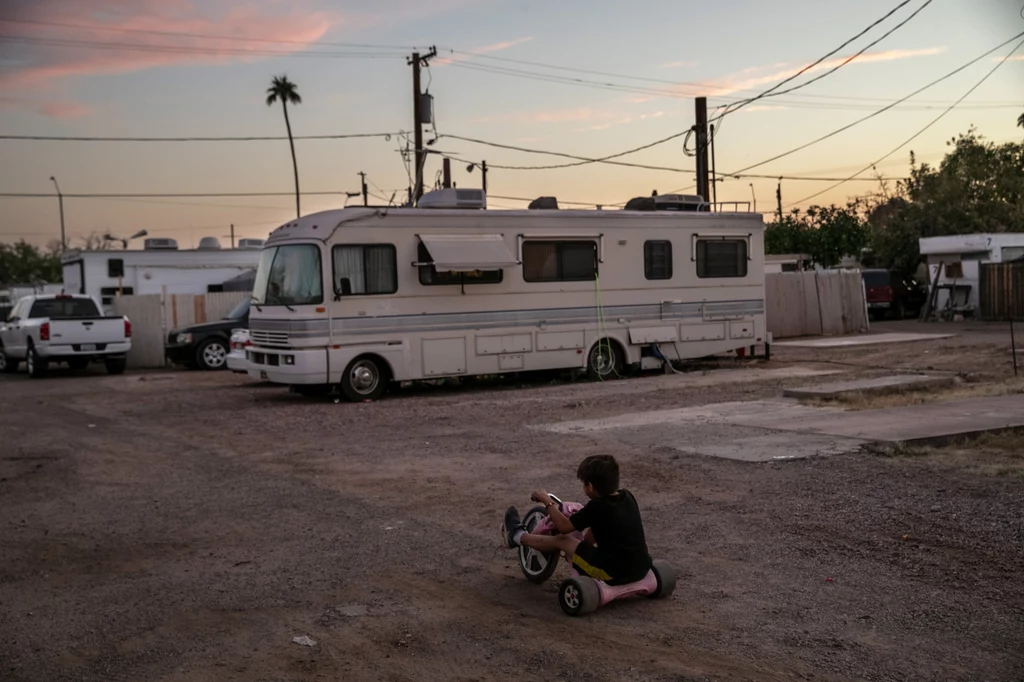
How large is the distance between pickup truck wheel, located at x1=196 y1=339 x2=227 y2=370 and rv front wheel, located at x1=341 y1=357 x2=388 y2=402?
795cm

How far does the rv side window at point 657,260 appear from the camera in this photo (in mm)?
19500

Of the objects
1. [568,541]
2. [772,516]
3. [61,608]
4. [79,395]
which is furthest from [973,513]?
[79,395]

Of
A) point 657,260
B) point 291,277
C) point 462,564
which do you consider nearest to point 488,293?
point 291,277

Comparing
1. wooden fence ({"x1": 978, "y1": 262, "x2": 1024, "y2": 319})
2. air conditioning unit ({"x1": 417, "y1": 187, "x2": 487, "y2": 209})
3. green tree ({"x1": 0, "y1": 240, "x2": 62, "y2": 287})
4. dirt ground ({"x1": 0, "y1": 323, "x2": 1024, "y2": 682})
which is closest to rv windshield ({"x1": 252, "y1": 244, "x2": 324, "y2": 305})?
air conditioning unit ({"x1": 417, "y1": 187, "x2": 487, "y2": 209})

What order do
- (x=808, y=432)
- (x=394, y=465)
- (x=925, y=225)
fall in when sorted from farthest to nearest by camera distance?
(x=925, y=225)
(x=808, y=432)
(x=394, y=465)

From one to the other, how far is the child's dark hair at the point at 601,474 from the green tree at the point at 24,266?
102 metres

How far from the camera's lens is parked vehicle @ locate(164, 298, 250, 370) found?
23.9 metres

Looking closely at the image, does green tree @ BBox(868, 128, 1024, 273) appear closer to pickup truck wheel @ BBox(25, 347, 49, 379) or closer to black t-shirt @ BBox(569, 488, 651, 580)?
pickup truck wheel @ BBox(25, 347, 49, 379)

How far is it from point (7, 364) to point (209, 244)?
33.8ft

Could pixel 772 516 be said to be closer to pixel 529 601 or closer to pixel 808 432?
pixel 529 601

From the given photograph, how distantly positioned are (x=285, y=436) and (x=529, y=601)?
301 inches

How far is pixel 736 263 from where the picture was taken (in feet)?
67.6

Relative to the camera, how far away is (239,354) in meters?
20.2

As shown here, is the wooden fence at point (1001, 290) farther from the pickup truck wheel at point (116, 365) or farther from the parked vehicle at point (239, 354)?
the pickup truck wheel at point (116, 365)
